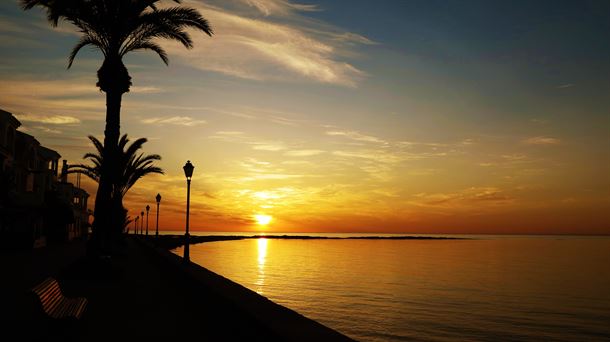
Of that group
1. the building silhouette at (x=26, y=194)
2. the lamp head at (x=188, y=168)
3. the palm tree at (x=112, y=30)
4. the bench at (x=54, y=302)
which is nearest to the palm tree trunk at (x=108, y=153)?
the palm tree at (x=112, y=30)

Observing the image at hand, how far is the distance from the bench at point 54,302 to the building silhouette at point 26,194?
29786 millimetres

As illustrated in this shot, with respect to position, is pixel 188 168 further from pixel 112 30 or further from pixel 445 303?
pixel 445 303

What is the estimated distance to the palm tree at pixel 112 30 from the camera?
1852 centimetres

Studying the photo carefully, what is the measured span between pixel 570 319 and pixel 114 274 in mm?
21908

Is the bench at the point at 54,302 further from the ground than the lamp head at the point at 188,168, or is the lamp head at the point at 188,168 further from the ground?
the lamp head at the point at 188,168

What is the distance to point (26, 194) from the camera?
47531 millimetres

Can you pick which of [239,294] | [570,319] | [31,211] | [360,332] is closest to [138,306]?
[239,294]

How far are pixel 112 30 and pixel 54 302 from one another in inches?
505

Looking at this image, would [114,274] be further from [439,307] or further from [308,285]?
[308,285]

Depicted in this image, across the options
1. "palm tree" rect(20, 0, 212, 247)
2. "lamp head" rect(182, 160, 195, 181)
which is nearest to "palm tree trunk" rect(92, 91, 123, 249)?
"palm tree" rect(20, 0, 212, 247)

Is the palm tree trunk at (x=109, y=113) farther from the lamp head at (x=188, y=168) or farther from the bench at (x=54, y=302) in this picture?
the bench at (x=54, y=302)

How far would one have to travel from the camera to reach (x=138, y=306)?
12.2 meters

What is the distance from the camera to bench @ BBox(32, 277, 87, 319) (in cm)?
762

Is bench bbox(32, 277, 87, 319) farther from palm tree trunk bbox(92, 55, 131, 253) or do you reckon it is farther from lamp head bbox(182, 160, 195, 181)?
lamp head bbox(182, 160, 195, 181)
